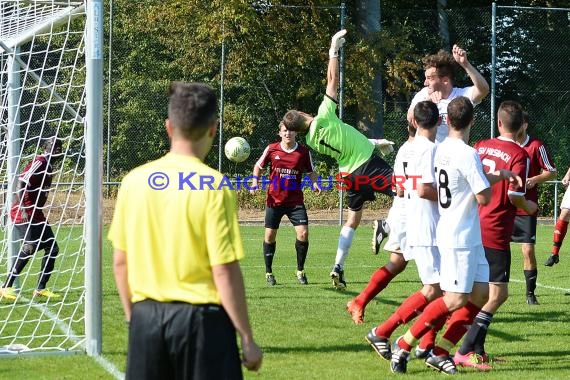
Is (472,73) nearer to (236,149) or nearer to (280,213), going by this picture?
(280,213)

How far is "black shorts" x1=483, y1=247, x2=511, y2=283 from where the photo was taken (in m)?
6.57

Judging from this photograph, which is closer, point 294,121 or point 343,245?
point 343,245

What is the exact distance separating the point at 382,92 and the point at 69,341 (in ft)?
53.8

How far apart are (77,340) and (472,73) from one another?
12.5ft

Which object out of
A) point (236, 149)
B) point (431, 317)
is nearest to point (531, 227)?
point (431, 317)

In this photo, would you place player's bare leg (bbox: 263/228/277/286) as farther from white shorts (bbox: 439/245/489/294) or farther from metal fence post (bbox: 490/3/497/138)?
metal fence post (bbox: 490/3/497/138)

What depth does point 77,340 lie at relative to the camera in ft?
23.7

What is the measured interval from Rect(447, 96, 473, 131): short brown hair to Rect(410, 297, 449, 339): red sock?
3.88 ft

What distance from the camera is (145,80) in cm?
2092

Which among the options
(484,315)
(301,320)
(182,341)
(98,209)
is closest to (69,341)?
(98,209)

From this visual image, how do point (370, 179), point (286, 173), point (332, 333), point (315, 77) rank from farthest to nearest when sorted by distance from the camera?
1. point (315, 77)
2. point (286, 173)
3. point (370, 179)
4. point (332, 333)

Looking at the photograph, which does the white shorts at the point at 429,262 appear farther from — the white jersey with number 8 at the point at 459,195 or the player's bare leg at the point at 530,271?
the player's bare leg at the point at 530,271

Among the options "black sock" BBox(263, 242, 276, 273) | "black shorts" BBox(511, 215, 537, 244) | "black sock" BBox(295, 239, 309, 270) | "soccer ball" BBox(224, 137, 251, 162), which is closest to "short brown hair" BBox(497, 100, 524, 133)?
"black shorts" BBox(511, 215, 537, 244)

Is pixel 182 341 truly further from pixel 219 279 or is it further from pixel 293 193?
pixel 293 193
